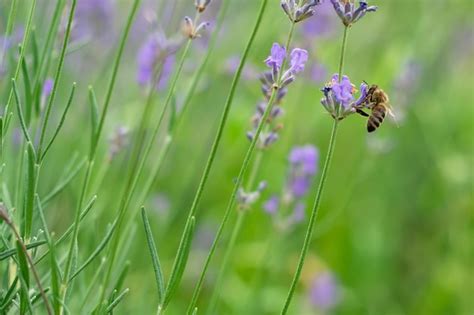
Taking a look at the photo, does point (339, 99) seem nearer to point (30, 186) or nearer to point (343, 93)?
point (343, 93)

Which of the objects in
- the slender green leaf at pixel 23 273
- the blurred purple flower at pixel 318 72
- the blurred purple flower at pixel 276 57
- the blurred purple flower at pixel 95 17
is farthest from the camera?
the blurred purple flower at pixel 95 17

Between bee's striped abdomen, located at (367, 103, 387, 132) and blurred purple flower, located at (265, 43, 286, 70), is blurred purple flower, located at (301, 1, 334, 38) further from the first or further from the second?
blurred purple flower, located at (265, 43, 286, 70)

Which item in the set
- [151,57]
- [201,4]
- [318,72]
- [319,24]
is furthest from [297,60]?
[319,24]

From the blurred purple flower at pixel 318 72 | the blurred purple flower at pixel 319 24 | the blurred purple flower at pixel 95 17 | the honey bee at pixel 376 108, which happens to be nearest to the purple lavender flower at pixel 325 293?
the blurred purple flower at pixel 318 72

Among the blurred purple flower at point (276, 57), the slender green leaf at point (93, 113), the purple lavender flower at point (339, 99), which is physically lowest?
the slender green leaf at point (93, 113)

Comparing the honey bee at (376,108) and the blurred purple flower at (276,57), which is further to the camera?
the honey bee at (376,108)

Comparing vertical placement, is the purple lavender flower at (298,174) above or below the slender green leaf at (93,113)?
above

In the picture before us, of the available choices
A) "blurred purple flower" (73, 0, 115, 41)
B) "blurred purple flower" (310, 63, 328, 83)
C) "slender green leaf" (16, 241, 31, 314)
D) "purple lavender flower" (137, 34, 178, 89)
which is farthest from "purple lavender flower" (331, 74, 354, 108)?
"blurred purple flower" (73, 0, 115, 41)

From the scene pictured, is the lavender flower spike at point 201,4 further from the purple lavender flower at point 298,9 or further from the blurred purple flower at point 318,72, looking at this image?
the blurred purple flower at point 318,72

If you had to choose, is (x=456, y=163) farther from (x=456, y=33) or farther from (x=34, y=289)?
(x=34, y=289)
